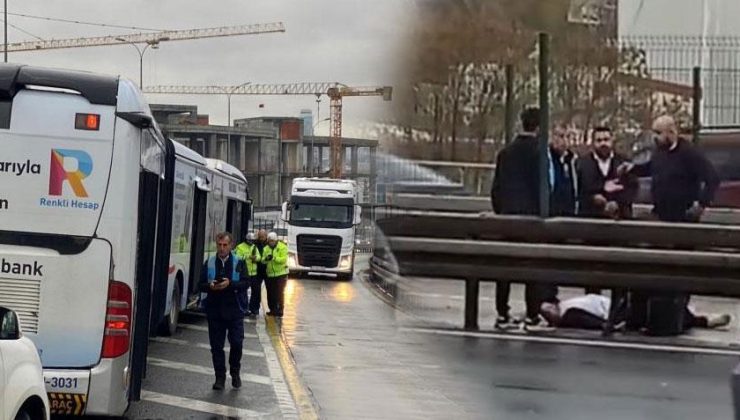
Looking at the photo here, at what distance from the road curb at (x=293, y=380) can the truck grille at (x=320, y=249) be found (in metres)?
14.5

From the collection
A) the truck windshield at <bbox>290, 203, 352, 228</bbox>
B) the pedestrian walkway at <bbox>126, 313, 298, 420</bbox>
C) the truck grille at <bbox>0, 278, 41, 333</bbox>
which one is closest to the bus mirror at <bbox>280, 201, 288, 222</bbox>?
the truck windshield at <bbox>290, 203, 352, 228</bbox>

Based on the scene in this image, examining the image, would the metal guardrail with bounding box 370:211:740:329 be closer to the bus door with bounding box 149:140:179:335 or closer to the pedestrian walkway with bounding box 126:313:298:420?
the pedestrian walkway with bounding box 126:313:298:420

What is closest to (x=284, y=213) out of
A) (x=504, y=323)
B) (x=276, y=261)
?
(x=276, y=261)

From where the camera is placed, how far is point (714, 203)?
667 centimetres

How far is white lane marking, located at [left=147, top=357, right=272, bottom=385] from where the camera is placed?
10047mm

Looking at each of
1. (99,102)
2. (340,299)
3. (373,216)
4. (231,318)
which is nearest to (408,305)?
(373,216)

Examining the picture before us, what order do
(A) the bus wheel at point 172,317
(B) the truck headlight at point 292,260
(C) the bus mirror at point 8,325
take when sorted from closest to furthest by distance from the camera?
(C) the bus mirror at point 8,325 → (A) the bus wheel at point 172,317 → (B) the truck headlight at point 292,260

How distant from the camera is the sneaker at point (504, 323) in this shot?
679 cm

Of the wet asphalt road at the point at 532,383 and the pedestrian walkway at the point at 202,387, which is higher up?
the wet asphalt road at the point at 532,383

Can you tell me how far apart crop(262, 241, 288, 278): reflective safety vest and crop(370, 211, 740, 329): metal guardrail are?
10284 mm

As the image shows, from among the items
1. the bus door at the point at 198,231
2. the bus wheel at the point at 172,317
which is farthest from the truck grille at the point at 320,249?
the bus wheel at the point at 172,317

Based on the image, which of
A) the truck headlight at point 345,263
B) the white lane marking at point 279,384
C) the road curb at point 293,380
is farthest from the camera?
the truck headlight at point 345,263

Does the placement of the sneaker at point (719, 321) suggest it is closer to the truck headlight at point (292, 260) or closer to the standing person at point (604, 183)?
the standing person at point (604, 183)

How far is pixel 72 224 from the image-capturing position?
6625 millimetres
